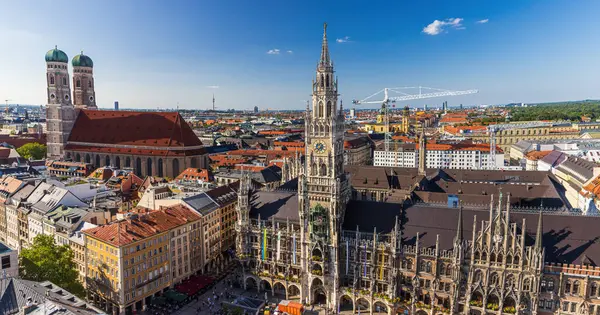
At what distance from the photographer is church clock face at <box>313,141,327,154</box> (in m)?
77.1

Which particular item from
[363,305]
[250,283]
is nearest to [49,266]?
[250,283]

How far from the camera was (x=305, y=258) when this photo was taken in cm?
7794

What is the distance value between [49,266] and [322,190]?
155 ft

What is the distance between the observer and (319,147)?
77.4 meters

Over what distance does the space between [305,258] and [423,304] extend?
21400mm

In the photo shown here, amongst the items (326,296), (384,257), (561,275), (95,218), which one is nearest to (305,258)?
(326,296)

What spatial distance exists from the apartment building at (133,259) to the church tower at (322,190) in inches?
1022

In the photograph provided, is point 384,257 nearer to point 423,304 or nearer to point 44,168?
point 423,304

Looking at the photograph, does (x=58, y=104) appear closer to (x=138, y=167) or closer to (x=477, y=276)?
(x=138, y=167)

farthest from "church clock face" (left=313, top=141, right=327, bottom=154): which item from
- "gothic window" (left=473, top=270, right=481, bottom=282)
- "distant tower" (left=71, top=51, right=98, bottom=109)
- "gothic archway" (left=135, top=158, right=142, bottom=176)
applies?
"distant tower" (left=71, top=51, right=98, bottom=109)

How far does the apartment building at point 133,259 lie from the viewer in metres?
73.4

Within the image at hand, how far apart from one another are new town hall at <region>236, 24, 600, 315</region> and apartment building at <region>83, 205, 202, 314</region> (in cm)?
1339

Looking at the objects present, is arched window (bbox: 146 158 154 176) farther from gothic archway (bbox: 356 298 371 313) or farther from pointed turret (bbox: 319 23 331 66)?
gothic archway (bbox: 356 298 371 313)

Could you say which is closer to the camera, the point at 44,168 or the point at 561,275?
the point at 561,275
